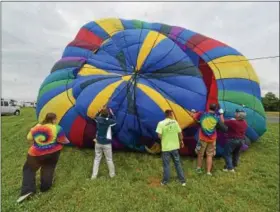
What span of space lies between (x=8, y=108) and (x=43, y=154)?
18.7 m

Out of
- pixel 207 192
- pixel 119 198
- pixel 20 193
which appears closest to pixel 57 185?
pixel 20 193

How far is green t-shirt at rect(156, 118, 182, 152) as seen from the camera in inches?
205

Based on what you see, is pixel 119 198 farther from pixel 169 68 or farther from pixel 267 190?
pixel 169 68

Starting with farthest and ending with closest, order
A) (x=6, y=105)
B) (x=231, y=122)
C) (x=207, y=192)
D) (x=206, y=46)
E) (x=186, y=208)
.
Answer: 1. (x=6, y=105)
2. (x=206, y=46)
3. (x=231, y=122)
4. (x=207, y=192)
5. (x=186, y=208)

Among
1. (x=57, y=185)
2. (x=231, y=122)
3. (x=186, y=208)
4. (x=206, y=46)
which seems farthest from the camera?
(x=206, y=46)

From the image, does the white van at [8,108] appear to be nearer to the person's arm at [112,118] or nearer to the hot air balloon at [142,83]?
the hot air balloon at [142,83]

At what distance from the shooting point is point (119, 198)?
464 centimetres

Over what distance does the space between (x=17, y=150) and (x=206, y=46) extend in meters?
4.88

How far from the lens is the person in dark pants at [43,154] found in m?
4.94

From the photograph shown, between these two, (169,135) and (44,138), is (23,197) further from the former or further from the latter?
(169,135)

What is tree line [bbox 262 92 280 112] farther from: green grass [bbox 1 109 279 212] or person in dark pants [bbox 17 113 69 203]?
person in dark pants [bbox 17 113 69 203]

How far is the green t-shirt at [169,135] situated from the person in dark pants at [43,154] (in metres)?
1.54

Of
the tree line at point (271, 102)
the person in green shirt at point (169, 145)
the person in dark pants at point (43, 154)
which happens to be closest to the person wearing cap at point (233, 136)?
the person in green shirt at point (169, 145)

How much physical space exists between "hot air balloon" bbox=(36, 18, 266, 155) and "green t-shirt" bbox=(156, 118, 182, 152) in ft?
2.17
